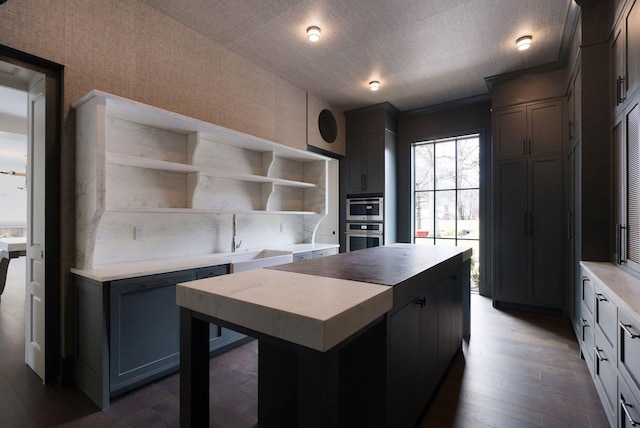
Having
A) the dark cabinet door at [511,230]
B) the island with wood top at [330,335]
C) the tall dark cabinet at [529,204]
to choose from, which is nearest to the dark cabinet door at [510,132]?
the tall dark cabinet at [529,204]

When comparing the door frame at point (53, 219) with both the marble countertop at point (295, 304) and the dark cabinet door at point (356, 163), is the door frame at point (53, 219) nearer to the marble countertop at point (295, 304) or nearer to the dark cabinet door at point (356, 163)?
the marble countertop at point (295, 304)

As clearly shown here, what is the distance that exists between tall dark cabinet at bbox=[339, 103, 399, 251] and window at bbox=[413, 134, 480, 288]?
0.47 metres

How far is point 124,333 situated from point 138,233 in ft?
A: 2.90

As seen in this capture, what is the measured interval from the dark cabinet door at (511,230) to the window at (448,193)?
28.6 inches

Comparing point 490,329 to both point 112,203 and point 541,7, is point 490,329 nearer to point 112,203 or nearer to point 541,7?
point 541,7

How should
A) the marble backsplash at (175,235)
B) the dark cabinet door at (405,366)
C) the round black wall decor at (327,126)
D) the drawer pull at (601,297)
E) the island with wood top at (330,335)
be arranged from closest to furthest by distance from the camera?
the island with wood top at (330,335)
the dark cabinet door at (405,366)
the drawer pull at (601,297)
the marble backsplash at (175,235)
the round black wall decor at (327,126)

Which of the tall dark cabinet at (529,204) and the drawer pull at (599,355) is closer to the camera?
the drawer pull at (599,355)

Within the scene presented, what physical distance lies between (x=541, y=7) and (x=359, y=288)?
299 cm

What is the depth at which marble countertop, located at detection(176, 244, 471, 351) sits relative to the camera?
947 millimetres

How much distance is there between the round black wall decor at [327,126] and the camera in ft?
15.7

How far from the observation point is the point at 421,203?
520cm

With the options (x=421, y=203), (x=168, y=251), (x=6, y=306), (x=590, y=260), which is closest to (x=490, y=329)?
(x=590, y=260)

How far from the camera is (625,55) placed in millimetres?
2055

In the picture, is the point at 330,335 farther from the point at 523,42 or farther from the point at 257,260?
the point at 523,42
